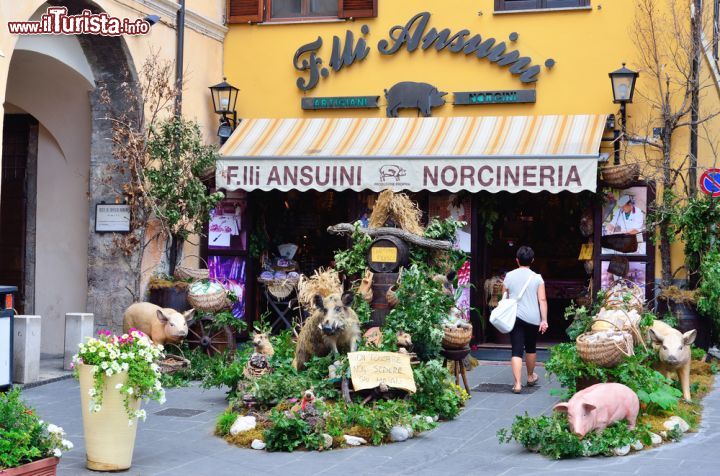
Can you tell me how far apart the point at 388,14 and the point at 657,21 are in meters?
4.03

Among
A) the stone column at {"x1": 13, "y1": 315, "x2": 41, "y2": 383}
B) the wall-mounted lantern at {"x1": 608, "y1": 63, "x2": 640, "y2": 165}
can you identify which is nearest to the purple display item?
the stone column at {"x1": 13, "y1": 315, "x2": 41, "y2": 383}

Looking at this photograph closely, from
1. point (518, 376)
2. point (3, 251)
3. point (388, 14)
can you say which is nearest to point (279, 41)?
point (388, 14)

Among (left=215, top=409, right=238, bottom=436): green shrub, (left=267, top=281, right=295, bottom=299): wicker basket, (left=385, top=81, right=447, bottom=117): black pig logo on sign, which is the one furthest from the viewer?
(left=267, top=281, right=295, bottom=299): wicker basket

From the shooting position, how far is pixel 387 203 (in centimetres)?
1131

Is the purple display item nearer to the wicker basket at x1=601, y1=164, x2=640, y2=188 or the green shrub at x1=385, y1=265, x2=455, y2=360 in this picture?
the wicker basket at x1=601, y1=164, x2=640, y2=188

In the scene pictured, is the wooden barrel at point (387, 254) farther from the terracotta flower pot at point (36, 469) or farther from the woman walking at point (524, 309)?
Result: the terracotta flower pot at point (36, 469)

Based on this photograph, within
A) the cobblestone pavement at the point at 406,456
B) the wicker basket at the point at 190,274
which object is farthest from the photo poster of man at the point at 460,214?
the cobblestone pavement at the point at 406,456

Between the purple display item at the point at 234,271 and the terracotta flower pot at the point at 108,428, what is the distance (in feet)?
26.5

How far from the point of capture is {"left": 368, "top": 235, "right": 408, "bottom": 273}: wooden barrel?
35.9ft

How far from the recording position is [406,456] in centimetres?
823

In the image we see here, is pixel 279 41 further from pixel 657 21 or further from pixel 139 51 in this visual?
pixel 657 21

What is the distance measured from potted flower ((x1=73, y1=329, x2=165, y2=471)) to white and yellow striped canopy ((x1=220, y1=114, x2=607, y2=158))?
277 inches

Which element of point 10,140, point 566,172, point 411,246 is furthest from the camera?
point 10,140

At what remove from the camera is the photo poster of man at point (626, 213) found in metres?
14.2
